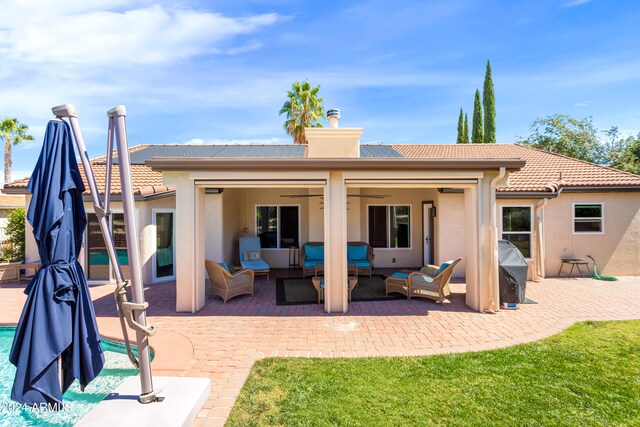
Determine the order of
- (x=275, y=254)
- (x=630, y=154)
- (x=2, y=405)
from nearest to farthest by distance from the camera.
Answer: (x=2, y=405), (x=275, y=254), (x=630, y=154)

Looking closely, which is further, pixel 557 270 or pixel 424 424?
pixel 557 270

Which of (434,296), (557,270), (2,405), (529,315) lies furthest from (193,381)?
(557,270)

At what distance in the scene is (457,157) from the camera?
362 inches

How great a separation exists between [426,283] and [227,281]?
5.23m

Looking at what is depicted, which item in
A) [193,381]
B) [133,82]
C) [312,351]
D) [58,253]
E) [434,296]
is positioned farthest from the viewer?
[133,82]

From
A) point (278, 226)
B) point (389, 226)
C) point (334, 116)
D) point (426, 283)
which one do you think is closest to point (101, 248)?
point (278, 226)

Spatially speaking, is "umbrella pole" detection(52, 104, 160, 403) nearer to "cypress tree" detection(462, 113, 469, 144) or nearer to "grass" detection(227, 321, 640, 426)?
"grass" detection(227, 321, 640, 426)

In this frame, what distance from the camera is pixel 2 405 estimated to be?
4172 millimetres

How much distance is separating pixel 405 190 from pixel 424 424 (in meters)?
11.1

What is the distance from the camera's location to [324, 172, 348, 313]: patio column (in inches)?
292

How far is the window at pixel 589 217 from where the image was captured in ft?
38.4

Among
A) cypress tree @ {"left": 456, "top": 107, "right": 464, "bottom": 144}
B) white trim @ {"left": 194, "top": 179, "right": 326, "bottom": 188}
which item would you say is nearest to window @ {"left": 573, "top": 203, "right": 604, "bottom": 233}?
white trim @ {"left": 194, "top": 179, "right": 326, "bottom": 188}

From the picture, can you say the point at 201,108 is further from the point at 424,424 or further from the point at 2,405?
the point at 424,424

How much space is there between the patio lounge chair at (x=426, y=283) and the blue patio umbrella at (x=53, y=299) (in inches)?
282
